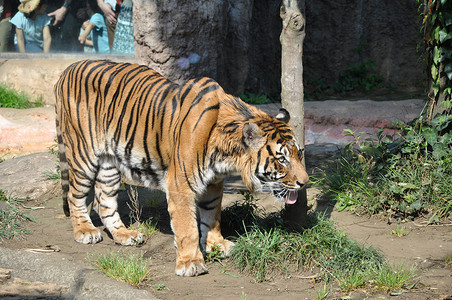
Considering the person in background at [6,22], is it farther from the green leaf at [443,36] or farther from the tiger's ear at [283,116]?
the green leaf at [443,36]

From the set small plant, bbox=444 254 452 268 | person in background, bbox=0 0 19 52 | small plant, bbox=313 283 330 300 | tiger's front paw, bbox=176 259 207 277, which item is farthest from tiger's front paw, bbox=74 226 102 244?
person in background, bbox=0 0 19 52

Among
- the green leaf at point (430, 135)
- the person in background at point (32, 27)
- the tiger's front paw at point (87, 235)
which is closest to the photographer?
the tiger's front paw at point (87, 235)

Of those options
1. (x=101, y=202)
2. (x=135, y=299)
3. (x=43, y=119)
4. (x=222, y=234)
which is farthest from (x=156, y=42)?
(x=135, y=299)

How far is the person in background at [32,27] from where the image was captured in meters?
10.7

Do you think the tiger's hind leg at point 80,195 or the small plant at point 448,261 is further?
the tiger's hind leg at point 80,195

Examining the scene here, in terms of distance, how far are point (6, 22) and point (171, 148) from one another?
7.97m

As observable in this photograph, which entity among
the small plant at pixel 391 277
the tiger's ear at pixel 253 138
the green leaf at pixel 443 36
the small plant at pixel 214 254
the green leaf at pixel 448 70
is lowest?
the small plant at pixel 214 254

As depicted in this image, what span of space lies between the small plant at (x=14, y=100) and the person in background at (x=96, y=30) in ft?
4.96

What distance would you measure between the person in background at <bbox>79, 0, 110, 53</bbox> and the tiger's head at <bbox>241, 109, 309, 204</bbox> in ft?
23.1

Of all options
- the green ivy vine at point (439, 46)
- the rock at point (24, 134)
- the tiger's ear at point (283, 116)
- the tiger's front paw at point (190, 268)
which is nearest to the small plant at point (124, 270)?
the tiger's front paw at point (190, 268)

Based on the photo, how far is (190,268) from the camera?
431 centimetres

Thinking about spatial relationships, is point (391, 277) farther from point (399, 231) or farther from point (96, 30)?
point (96, 30)

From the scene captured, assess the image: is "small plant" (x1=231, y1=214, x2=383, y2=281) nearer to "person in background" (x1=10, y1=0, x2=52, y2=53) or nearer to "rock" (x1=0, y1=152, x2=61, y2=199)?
"rock" (x1=0, y1=152, x2=61, y2=199)

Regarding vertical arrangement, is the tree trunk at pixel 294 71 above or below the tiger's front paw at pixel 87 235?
above
